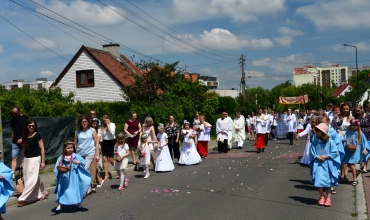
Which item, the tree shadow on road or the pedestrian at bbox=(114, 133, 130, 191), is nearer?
the tree shadow on road

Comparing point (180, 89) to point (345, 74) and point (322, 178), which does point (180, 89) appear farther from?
point (345, 74)

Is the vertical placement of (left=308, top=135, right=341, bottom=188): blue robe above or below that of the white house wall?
below

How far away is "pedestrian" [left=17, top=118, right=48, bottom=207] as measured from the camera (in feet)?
31.5

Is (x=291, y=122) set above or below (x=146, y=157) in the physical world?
above

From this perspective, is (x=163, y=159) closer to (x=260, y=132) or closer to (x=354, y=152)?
(x=354, y=152)

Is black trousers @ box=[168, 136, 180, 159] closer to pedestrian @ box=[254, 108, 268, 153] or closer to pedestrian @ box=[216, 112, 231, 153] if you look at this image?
pedestrian @ box=[216, 112, 231, 153]

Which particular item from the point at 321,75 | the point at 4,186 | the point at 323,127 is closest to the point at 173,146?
the point at 323,127

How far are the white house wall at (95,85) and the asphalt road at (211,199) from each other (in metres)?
22.9

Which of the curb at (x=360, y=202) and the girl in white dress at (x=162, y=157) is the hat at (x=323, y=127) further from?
the girl in white dress at (x=162, y=157)

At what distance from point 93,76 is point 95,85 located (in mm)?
818

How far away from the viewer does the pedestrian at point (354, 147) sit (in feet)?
34.1

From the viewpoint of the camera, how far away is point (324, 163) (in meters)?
8.42

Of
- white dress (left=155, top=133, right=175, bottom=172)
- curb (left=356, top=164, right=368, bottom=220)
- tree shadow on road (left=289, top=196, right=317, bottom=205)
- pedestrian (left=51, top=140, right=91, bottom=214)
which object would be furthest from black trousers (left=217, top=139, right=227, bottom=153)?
pedestrian (left=51, top=140, right=91, bottom=214)

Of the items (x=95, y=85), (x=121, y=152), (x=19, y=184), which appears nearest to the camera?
(x=19, y=184)
